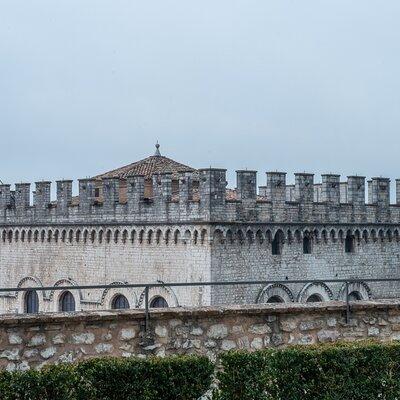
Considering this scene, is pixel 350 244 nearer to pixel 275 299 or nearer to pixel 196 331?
pixel 275 299

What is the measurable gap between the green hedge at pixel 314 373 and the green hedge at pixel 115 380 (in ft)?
1.21

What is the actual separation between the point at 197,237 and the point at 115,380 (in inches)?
785

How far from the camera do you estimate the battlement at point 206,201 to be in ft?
101

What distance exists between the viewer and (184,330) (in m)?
12.6

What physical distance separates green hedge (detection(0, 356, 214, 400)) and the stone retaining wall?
903mm

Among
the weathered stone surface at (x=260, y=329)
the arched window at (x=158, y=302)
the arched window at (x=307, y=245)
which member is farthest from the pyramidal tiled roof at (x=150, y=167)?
the weathered stone surface at (x=260, y=329)

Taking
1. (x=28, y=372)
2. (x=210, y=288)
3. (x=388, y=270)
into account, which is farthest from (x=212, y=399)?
(x=388, y=270)

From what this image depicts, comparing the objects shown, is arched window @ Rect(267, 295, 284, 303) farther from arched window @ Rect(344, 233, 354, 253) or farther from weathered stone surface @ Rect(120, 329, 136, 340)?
weathered stone surface @ Rect(120, 329, 136, 340)

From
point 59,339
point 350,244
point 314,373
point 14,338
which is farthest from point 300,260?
point 14,338

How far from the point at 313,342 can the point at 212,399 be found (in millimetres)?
2325

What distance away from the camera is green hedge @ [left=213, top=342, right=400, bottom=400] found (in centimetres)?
1155

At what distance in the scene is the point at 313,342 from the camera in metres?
13.4

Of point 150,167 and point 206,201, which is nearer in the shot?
point 206,201

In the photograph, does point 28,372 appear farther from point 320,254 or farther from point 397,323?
point 320,254
